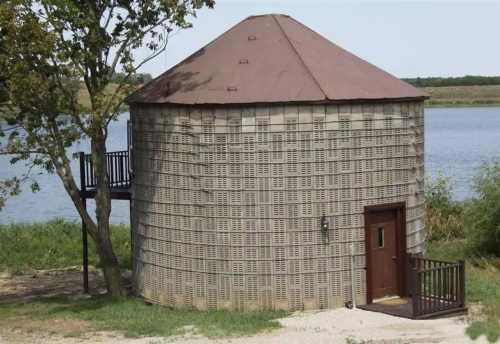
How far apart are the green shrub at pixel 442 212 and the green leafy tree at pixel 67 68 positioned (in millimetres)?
12888

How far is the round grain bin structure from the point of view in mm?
14695

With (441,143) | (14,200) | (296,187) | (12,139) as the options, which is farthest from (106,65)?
(441,143)

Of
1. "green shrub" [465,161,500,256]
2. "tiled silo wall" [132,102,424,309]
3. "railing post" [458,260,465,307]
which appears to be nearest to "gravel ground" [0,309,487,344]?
"railing post" [458,260,465,307]

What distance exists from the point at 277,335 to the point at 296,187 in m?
2.95

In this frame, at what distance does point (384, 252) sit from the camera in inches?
606

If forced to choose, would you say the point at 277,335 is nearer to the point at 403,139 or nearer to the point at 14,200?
the point at 403,139

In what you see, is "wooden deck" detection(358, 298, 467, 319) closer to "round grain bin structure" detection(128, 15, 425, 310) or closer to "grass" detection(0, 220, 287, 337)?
"round grain bin structure" detection(128, 15, 425, 310)

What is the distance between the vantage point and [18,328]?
14562 millimetres

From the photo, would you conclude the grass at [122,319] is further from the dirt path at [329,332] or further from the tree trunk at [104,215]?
the tree trunk at [104,215]

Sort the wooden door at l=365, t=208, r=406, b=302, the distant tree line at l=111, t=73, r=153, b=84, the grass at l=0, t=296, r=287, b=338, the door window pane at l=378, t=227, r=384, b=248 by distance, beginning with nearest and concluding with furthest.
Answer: the grass at l=0, t=296, r=287, b=338 < the wooden door at l=365, t=208, r=406, b=302 < the door window pane at l=378, t=227, r=384, b=248 < the distant tree line at l=111, t=73, r=153, b=84

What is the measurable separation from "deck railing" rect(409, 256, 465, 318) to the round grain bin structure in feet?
3.79

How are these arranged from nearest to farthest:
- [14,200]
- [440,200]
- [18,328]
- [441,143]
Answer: [18,328], [440,200], [14,200], [441,143]

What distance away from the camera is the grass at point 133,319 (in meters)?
13.5

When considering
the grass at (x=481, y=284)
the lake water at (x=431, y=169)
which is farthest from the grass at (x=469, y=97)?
the grass at (x=481, y=284)
